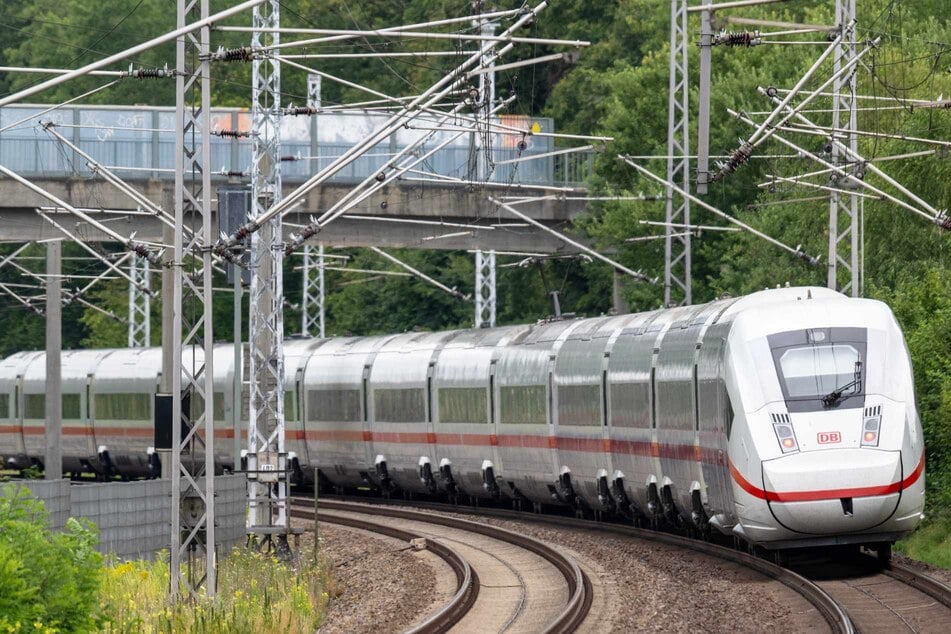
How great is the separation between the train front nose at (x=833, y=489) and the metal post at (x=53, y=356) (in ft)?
51.8

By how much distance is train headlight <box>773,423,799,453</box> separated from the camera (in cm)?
2064

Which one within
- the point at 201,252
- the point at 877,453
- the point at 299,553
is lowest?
the point at 299,553

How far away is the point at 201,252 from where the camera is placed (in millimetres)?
21531

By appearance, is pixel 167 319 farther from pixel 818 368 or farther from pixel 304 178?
pixel 304 178

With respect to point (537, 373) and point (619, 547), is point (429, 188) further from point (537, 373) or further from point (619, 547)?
point (619, 547)

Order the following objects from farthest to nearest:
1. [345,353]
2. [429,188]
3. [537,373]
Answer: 1. [429,188]
2. [345,353]
3. [537,373]

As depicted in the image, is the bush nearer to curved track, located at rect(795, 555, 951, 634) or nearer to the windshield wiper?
curved track, located at rect(795, 555, 951, 634)

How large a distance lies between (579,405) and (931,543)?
22.9 ft

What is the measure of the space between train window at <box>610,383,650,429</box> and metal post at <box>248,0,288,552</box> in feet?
15.0

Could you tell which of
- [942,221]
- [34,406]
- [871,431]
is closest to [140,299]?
[34,406]

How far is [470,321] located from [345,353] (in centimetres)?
3201

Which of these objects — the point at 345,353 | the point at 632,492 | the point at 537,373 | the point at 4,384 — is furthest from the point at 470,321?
the point at 632,492

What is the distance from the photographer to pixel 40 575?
15.7m

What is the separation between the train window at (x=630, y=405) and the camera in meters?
26.9
